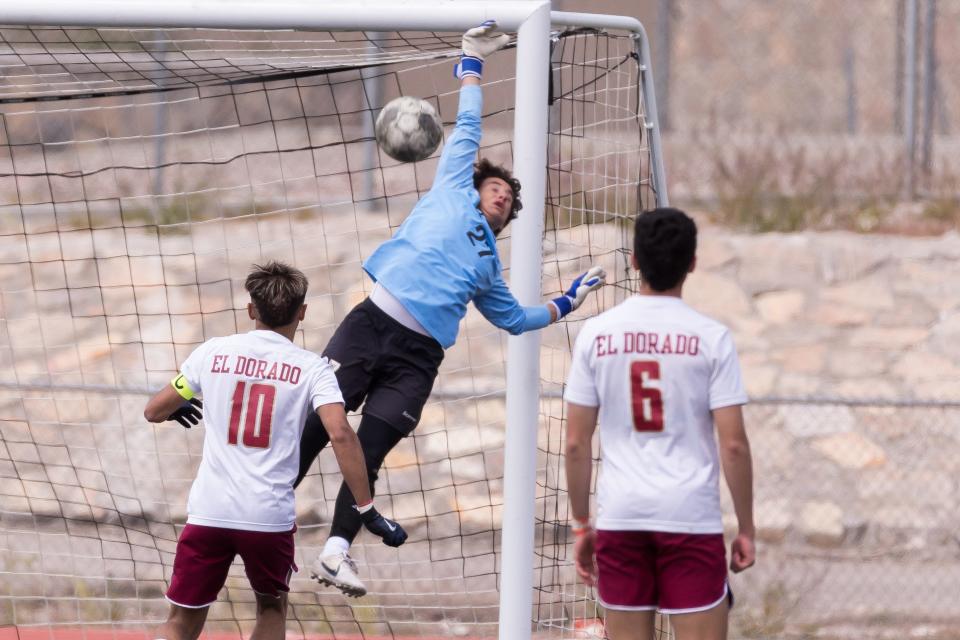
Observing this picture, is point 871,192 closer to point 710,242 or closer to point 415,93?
point 710,242

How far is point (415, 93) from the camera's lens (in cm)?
1091

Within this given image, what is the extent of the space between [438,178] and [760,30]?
Answer: 13444 millimetres

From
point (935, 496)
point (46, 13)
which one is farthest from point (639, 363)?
point (935, 496)

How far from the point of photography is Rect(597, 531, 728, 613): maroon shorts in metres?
3.65

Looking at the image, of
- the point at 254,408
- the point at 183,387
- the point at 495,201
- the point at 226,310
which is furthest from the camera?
the point at 226,310

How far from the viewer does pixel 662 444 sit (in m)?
3.65

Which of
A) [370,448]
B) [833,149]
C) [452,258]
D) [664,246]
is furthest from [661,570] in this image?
[833,149]

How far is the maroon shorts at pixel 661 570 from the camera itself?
365cm

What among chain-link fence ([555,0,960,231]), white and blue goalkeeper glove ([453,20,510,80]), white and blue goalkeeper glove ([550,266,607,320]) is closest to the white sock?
white and blue goalkeeper glove ([550,266,607,320])

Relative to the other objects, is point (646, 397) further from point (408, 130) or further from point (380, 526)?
point (408, 130)

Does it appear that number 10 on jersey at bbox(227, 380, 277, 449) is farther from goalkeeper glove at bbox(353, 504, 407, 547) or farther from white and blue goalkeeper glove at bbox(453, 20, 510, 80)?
white and blue goalkeeper glove at bbox(453, 20, 510, 80)

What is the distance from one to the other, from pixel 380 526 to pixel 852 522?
440 cm

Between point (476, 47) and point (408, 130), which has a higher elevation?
point (476, 47)

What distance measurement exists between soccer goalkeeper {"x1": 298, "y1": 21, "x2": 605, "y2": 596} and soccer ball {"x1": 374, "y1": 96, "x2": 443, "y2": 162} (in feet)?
0.35
